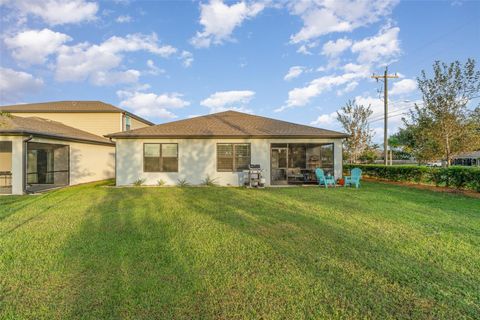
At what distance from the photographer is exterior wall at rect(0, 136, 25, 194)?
10086 millimetres

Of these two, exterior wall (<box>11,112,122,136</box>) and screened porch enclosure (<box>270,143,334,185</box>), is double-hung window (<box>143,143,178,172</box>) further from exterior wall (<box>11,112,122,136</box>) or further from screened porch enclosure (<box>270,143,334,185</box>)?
exterior wall (<box>11,112,122,136</box>)

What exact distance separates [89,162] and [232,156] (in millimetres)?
9201

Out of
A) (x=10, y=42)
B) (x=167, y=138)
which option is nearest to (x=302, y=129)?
(x=167, y=138)

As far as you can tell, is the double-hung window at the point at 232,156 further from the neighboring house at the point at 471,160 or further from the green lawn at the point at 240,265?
the neighboring house at the point at 471,160

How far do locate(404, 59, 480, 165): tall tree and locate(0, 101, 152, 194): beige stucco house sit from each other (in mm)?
17351

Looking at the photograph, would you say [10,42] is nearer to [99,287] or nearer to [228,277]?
[99,287]

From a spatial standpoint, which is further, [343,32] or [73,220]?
[343,32]

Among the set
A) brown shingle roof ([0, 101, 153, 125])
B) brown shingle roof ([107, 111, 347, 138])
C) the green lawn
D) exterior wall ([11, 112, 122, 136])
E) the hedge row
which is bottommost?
the green lawn

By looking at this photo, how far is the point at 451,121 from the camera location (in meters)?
11.7

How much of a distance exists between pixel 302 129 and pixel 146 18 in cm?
1014

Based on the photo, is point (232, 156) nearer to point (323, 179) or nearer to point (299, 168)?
point (299, 168)

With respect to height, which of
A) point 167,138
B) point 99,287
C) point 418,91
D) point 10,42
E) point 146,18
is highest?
point 146,18

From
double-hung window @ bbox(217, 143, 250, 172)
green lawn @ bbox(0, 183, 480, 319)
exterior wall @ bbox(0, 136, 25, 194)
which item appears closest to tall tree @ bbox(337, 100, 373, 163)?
double-hung window @ bbox(217, 143, 250, 172)

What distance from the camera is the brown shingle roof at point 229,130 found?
485 inches
